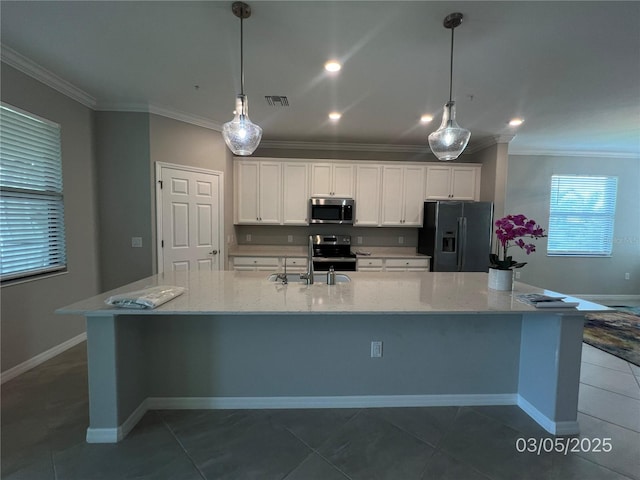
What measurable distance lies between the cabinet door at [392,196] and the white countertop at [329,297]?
2.27 meters

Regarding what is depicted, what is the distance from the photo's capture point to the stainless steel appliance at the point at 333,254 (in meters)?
4.48

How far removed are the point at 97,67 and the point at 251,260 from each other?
9.00 ft

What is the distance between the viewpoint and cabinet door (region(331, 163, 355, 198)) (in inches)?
187

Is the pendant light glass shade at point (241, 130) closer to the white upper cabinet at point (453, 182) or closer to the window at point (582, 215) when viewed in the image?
the white upper cabinet at point (453, 182)

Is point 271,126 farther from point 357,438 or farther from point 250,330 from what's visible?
point 357,438

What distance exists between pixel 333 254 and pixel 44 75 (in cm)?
378

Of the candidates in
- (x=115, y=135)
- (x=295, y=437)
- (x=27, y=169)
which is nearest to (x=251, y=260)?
(x=115, y=135)

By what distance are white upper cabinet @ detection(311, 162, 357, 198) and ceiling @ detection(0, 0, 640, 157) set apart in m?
0.91

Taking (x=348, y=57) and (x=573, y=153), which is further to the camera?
(x=573, y=153)

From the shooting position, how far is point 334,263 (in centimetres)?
449

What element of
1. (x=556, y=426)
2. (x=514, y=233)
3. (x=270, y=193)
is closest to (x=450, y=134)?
(x=514, y=233)

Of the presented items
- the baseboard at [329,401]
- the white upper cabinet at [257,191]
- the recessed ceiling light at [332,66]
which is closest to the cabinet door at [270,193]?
the white upper cabinet at [257,191]

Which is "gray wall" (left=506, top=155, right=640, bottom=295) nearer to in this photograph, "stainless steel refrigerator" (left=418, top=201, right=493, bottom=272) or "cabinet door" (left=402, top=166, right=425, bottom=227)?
"stainless steel refrigerator" (left=418, top=201, right=493, bottom=272)

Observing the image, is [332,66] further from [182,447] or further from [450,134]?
[182,447]
